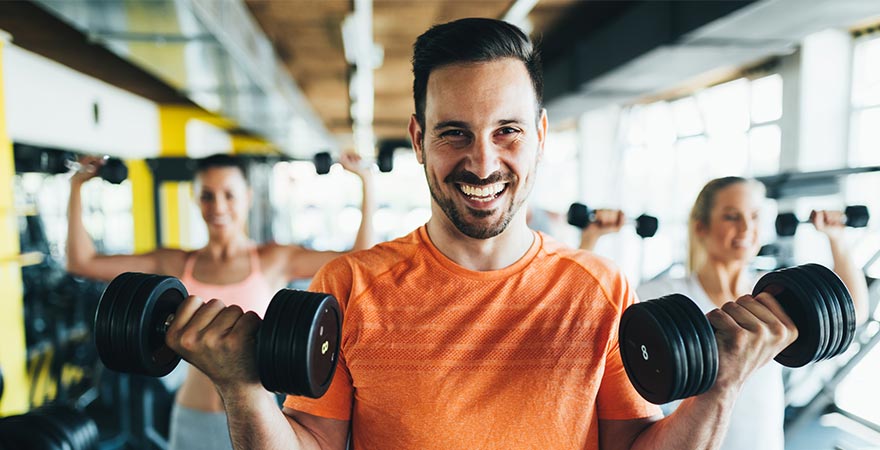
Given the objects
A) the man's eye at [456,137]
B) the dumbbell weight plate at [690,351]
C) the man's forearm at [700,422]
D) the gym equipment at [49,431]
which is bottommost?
the gym equipment at [49,431]

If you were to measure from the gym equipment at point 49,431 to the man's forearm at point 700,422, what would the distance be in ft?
4.20

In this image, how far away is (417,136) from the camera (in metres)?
1.16

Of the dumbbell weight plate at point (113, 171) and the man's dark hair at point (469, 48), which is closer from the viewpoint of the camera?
the man's dark hair at point (469, 48)

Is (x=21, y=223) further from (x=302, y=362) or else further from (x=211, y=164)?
(x=302, y=362)

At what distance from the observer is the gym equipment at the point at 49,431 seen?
1.23m

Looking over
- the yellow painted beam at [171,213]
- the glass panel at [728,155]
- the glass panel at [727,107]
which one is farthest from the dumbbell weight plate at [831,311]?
the yellow painted beam at [171,213]

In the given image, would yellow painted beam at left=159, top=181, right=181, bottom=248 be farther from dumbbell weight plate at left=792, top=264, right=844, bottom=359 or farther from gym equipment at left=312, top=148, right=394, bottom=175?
dumbbell weight plate at left=792, top=264, right=844, bottom=359

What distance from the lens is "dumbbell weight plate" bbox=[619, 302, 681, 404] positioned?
90cm

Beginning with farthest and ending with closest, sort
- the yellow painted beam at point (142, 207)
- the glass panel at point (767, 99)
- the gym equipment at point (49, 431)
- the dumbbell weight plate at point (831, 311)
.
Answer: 1. the yellow painted beam at point (142, 207)
2. the glass panel at point (767, 99)
3. the gym equipment at point (49, 431)
4. the dumbbell weight plate at point (831, 311)

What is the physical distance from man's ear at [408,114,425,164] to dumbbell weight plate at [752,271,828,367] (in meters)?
0.69

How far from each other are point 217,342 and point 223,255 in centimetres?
143

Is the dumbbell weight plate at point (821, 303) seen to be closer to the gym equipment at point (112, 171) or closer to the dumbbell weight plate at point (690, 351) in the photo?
the dumbbell weight plate at point (690, 351)

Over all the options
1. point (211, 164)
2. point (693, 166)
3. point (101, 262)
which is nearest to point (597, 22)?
point (693, 166)

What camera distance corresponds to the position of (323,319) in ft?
3.05
